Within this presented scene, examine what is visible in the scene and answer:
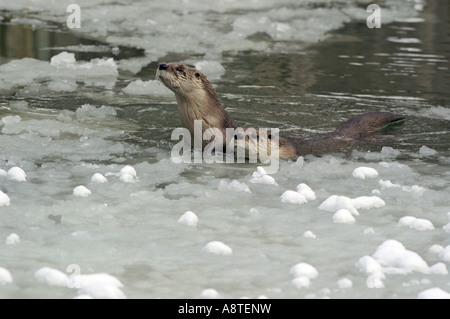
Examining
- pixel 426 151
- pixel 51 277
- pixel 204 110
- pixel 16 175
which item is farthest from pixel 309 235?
pixel 426 151

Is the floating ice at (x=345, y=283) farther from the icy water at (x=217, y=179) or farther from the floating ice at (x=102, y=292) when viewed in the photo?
the floating ice at (x=102, y=292)

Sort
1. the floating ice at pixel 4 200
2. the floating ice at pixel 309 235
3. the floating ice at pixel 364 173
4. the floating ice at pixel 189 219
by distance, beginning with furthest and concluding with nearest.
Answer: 1. the floating ice at pixel 364 173
2. the floating ice at pixel 4 200
3. the floating ice at pixel 189 219
4. the floating ice at pixel 309 235

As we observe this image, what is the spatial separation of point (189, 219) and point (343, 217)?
2.71 ft

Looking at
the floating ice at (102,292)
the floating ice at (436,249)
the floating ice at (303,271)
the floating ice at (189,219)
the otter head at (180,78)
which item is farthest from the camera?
the otter head at (180,78)

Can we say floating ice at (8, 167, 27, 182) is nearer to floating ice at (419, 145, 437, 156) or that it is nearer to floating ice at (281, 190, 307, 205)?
floating ice at (281, 190, 307, 205)

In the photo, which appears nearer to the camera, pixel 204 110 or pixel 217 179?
pixel 217 179

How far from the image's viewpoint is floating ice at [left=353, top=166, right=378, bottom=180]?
17.0 ft

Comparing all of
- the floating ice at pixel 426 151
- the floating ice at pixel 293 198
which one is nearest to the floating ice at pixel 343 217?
the floating ice at pixel 293 198

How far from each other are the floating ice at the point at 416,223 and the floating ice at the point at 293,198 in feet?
1.96

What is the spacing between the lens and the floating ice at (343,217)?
4242 mm

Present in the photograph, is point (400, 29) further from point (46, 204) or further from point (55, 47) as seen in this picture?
point (46, 204)

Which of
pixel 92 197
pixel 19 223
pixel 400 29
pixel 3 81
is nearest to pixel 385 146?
pixel 92 197

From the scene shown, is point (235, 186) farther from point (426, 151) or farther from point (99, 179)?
point (426, 151)

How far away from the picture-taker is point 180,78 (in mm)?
5910
